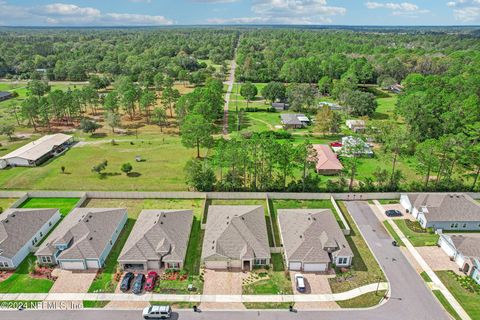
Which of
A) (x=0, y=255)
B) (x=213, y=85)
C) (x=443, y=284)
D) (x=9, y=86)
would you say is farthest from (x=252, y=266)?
(x=9, y=86)

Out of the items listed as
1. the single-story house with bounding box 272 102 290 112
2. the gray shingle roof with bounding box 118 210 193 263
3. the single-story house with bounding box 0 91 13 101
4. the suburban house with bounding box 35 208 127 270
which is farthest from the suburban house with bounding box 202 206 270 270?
the single-story house with bounding box 0 91 13 101

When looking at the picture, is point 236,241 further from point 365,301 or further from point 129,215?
point 129,215

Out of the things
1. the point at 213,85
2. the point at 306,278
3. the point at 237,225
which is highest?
the point at 213,85

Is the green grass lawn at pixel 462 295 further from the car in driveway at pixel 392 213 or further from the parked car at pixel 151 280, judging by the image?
the parked car at pixel 151 280

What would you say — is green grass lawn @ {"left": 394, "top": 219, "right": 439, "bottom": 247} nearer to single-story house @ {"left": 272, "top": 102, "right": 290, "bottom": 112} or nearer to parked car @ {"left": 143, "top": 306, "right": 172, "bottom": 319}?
parked car @ {"left": 143, "top": 306, "right": 172, "bottom": 319}

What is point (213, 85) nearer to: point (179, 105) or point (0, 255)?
point (179, 105)

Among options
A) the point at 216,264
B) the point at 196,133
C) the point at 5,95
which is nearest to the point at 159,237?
the point at 216,264
